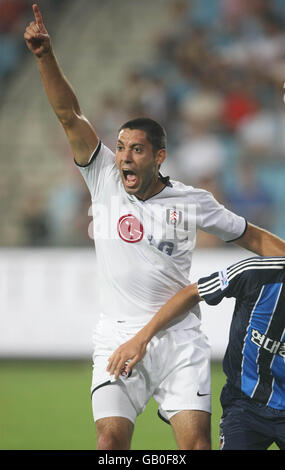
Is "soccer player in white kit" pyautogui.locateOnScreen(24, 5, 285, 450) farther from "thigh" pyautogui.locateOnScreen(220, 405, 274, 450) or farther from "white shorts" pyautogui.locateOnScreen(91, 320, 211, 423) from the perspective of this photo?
"thigh" pyautogui.locateOnScreen(220, 405, 274, 450)

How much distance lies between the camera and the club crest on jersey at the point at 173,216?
432cm

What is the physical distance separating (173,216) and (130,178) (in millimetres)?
318

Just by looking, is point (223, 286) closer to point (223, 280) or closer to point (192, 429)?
point (223, 280)

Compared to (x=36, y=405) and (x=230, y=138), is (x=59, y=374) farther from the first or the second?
(x=230, y=138)

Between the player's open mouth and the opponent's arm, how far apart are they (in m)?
0.63

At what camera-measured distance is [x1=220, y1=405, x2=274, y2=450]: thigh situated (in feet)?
12.8

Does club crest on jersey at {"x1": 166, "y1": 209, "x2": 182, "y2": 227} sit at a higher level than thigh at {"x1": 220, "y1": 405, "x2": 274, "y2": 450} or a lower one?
higher

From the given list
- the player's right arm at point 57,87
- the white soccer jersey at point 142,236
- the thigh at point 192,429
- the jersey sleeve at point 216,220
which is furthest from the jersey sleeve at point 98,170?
the thigh at point 192,429

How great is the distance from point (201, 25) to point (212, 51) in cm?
60

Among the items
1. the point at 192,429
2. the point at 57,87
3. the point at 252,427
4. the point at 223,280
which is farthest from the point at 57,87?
the point at 252,427

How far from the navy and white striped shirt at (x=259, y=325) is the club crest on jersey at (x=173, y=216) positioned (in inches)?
16.2

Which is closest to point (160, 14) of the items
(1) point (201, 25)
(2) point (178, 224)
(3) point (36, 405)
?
(1) point (201, 25)

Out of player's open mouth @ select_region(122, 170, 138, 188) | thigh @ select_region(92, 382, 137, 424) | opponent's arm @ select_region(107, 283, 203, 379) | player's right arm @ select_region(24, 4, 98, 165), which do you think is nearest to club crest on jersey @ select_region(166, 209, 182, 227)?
player's open mouth @ select_region(122, 170, 138, 188)

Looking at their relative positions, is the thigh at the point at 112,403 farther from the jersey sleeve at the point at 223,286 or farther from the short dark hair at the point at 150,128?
the short dark hair at the point at 150,128
